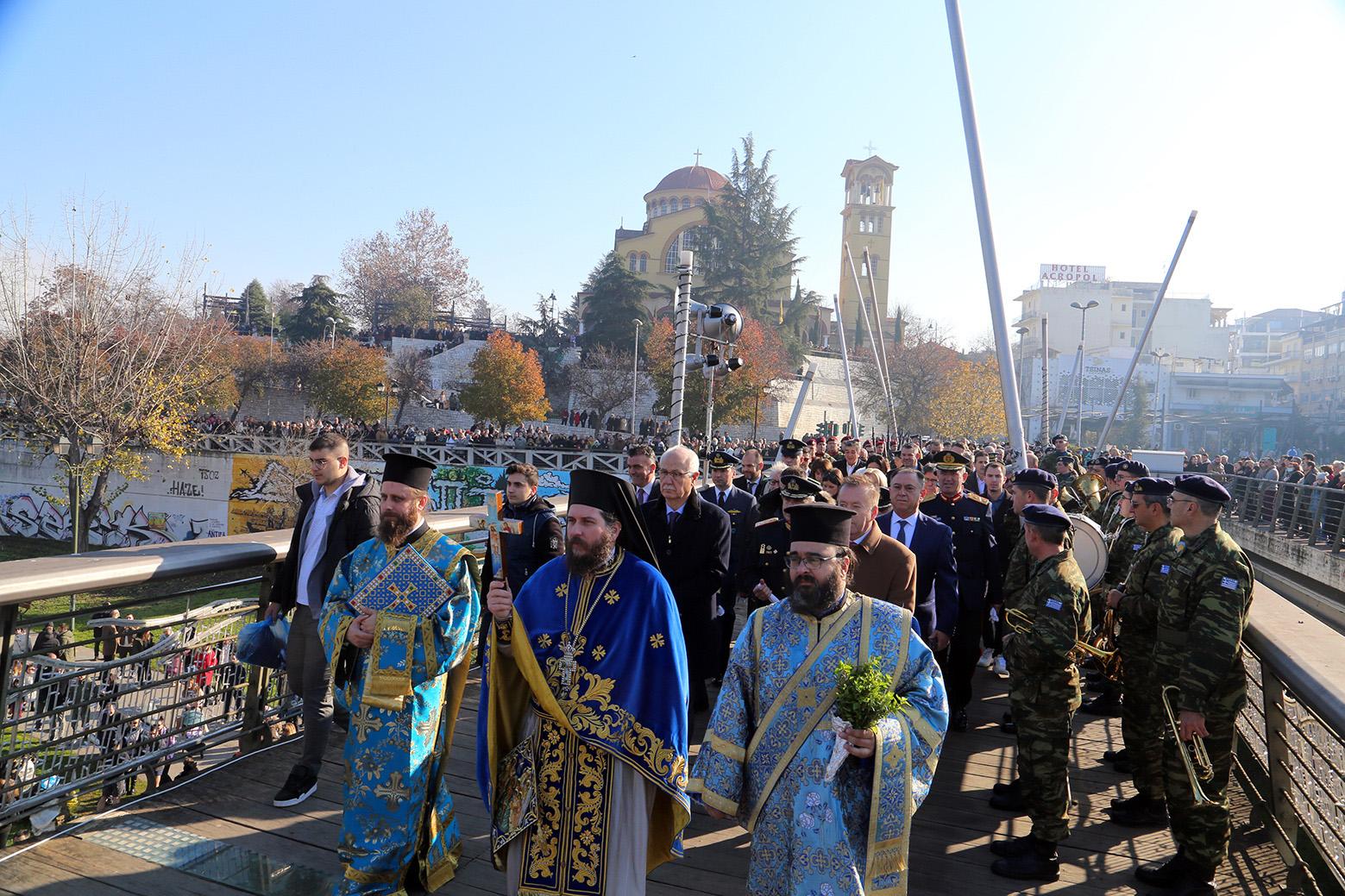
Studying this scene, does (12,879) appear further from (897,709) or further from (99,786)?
(897,709)

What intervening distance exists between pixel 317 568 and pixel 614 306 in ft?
210

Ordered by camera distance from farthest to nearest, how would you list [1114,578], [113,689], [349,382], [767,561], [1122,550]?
1. [349,382]
2. [1114,578]
3. [1122,550]
4. [767,561]
5. [113,689]

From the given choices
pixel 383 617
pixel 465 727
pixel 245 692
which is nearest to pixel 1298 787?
pixel 383 617

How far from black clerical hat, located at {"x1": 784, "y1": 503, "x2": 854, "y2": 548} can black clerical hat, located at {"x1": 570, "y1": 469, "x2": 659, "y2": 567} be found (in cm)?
67

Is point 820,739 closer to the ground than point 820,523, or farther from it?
closer to the ground

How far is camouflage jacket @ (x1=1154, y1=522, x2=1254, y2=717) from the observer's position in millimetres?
4430

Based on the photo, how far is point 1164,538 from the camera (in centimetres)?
553

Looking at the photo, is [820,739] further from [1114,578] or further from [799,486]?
[1114,578]

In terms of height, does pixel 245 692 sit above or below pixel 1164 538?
below

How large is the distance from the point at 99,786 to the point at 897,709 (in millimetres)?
3872

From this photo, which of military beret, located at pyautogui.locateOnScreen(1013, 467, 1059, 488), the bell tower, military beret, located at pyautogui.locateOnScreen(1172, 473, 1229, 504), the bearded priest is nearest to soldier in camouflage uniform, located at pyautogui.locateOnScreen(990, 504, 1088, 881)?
military beret, located at pyautogui.locateOnScreen(1172, 473, 1229, 504)

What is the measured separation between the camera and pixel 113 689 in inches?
197

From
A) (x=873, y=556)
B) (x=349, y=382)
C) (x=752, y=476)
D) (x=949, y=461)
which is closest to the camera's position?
(x=873, y=556)

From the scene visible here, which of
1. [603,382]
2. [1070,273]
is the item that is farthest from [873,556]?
[1070,273]
